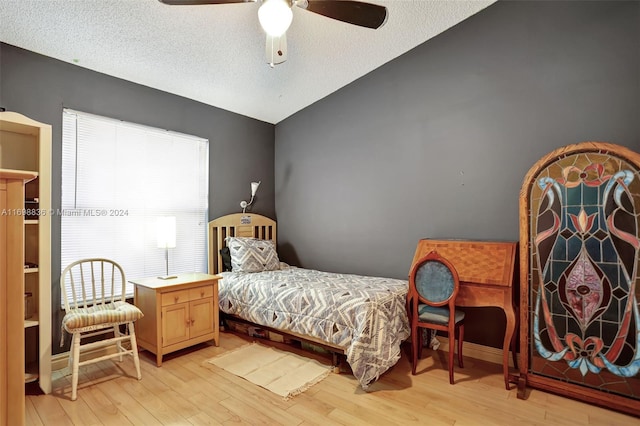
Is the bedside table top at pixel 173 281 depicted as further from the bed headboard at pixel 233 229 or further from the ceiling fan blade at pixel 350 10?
the ceiling fan blade at pixel 350 10

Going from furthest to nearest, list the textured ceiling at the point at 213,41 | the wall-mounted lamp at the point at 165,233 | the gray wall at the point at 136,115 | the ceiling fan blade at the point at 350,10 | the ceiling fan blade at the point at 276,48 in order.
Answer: the wall-mounted lamp at the point at 165,233 < the gray wall at the point at 136,115 < the textured ceiling at the point at 213,41 < the ceiling fan blade at the point at 276,48 < the ceiling fan blade at the point at 350,10

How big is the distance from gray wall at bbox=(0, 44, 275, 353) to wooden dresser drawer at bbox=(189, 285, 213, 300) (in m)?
1.03

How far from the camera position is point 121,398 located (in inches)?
87.2

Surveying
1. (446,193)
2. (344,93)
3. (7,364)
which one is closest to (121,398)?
(7,364)

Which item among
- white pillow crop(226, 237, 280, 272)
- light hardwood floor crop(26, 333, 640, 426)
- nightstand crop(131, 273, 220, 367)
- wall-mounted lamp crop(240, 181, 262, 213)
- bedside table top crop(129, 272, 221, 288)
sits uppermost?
wall-mounted lamp crop(240, 181, 262, 213)

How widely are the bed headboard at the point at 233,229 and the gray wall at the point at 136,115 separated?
12cm

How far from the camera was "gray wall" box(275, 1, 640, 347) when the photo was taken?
8.04ft

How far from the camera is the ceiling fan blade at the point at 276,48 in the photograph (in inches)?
80.8

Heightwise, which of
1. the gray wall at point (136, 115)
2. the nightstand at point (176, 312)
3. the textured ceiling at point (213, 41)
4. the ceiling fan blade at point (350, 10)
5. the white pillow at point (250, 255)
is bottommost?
the nightstand at point (176, 312)

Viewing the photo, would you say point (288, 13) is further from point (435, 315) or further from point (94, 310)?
point (94, 310)

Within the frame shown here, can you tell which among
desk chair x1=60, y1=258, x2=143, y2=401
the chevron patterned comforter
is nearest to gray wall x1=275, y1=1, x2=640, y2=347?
the chevron patterned comforter

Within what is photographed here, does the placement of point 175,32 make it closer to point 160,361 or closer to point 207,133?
point 207,133

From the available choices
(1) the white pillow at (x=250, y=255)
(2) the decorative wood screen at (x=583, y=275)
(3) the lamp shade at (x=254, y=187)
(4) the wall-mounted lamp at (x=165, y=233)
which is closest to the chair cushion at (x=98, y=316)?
(4) the wall-mounted lamp at (x=165, y=233)

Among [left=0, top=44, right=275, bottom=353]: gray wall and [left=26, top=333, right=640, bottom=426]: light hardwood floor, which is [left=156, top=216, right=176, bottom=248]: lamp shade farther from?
[left=26, top=333, right=640, bottom=426]: light hardwood floor
